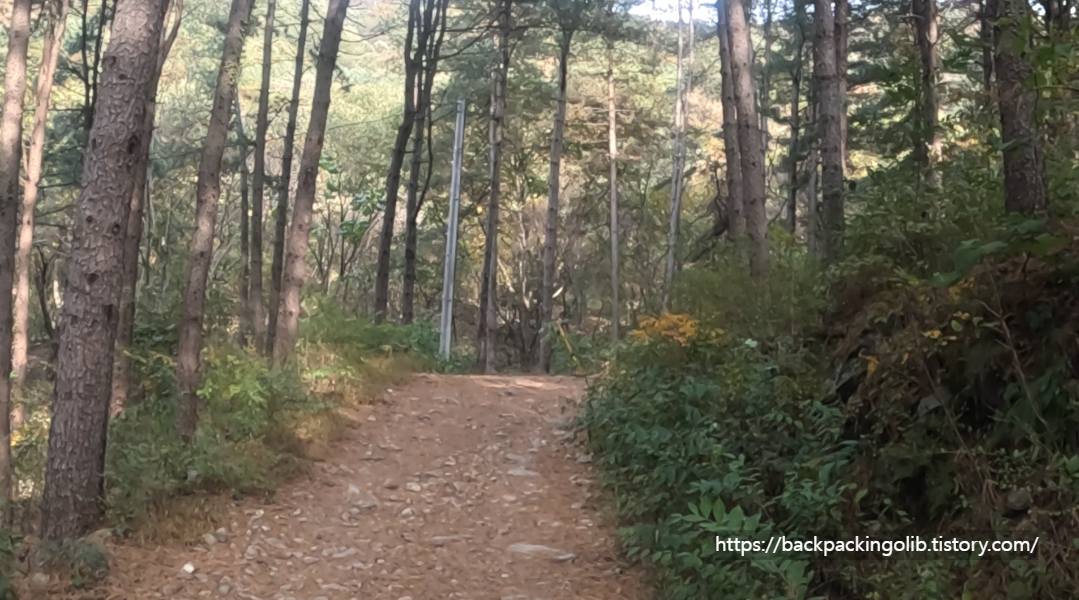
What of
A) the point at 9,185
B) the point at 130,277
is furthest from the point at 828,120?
the point at 9,185

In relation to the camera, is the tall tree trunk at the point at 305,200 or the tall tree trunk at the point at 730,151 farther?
the tall tree trunk at the point at 730,151

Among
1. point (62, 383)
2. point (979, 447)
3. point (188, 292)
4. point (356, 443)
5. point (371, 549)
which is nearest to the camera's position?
point (979, 447)

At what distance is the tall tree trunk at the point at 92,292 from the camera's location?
5406 mm

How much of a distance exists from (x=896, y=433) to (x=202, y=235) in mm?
6333

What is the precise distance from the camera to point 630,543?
544cm

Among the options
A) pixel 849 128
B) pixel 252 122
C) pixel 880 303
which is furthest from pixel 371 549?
pixel 252 122

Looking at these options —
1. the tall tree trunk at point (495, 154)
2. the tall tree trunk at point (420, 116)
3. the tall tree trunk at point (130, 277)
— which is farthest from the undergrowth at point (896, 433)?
the tall tree trunk at point (495, 154)

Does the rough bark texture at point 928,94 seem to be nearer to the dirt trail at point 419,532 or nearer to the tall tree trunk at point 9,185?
the dirt trail at point 419,532

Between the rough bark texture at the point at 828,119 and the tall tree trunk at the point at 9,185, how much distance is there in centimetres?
857

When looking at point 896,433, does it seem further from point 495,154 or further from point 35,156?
point 495,154

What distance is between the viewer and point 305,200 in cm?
993

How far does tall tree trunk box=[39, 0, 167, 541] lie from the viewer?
5406mm

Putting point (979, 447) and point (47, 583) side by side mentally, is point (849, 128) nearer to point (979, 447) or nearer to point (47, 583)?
point (979, 447)

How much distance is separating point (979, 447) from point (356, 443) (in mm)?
6032
